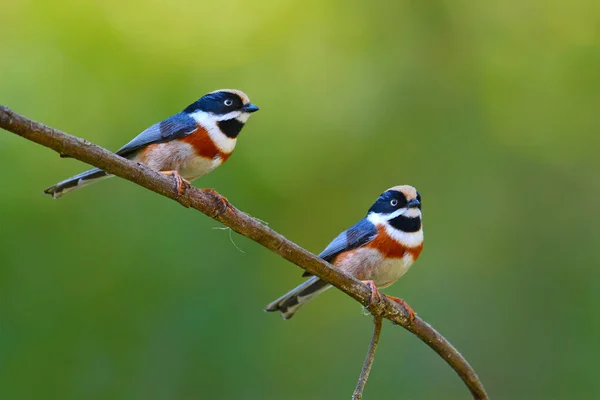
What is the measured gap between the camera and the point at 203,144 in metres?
3.82

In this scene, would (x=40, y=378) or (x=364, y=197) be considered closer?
(x=40, y=378)

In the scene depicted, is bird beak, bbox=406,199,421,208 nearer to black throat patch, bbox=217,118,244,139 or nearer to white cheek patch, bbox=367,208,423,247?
white cheek patch, bbox=367,208,423,247

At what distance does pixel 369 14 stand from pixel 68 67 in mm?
3453

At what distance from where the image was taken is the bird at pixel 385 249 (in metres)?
4.13

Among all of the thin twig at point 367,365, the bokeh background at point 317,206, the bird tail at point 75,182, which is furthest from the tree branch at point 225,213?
the bokeh background at point 317,206

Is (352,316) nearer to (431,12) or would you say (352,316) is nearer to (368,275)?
(368,275)

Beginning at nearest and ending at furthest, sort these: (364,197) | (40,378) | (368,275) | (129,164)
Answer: (129,164) → (368,275) → (40,378) → (364,197)

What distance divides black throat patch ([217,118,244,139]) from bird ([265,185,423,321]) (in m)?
0.92

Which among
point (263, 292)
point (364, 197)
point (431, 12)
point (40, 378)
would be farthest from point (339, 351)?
point (431, 12)

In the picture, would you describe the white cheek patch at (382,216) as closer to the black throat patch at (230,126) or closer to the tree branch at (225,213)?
the tree branch at (225,213)

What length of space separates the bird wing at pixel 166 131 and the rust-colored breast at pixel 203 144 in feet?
0.14

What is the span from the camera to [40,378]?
211 inches

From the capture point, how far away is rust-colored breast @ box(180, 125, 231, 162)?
382 centimetres

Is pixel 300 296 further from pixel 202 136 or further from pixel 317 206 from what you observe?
pixel 317 206
